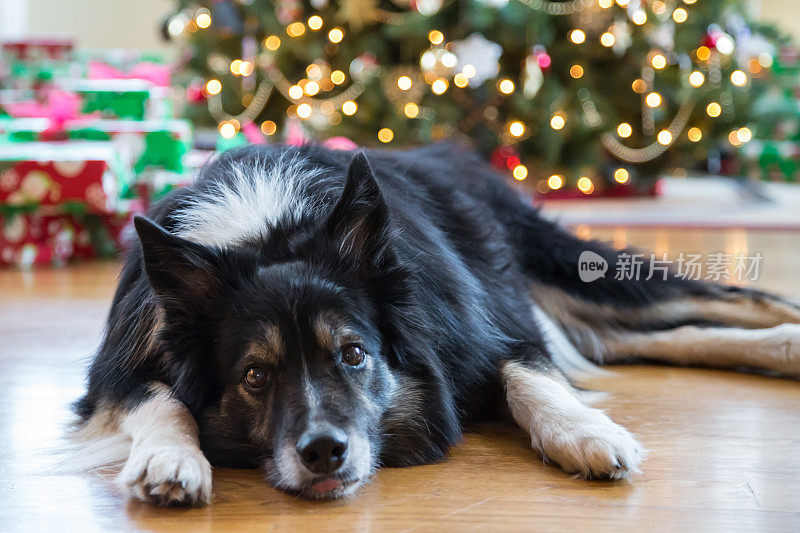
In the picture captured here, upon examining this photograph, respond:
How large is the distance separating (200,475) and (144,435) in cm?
23

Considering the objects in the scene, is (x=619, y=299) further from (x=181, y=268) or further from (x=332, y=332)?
(x=181, y=268)

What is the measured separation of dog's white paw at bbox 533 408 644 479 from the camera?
2.20 metres

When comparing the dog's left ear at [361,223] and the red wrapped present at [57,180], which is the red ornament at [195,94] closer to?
the red wrapped present at [57,180]

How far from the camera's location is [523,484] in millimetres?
2223

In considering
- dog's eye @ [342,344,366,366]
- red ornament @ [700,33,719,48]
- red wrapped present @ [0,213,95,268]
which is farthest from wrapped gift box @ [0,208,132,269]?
red ornament @ [700,33,719,48]

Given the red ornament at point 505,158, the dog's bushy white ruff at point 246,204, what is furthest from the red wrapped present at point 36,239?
the red ornament at point 505,158

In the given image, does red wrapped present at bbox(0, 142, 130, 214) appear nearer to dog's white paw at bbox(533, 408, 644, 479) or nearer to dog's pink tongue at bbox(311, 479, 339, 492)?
dog's pink tongue at bbox(311, 479, 339, 492)

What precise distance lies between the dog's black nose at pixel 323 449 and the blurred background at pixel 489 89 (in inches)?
198

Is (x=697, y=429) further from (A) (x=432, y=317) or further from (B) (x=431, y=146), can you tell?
(B) (x=431, y=146)

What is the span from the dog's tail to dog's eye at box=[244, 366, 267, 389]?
5.31 ft

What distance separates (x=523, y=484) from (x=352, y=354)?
1.81ft

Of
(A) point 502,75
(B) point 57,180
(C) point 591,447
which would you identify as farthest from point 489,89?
(C) point 591,447

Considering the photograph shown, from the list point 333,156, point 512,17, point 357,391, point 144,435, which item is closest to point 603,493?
point 357,391

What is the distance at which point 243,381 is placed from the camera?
2184mm
